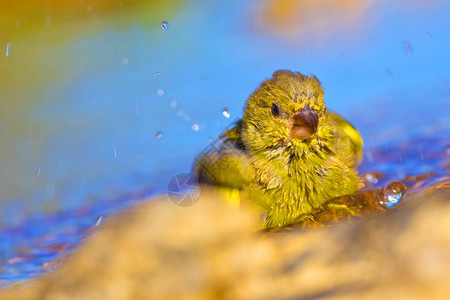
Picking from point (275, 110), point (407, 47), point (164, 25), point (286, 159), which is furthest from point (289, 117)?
point (164, 25)

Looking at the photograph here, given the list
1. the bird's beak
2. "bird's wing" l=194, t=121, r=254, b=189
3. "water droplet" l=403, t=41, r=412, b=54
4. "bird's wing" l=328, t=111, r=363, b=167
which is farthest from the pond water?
"bird's wing" l=194, t=121, r=254, b=189

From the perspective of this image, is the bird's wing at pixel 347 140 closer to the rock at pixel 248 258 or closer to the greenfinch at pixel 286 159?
the greenfinch at pixel 286 159

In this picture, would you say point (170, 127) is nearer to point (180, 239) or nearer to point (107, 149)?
point (107, 149)

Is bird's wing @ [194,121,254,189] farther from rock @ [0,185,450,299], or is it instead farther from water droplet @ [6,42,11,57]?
water droplet @ [6,42,11,57]

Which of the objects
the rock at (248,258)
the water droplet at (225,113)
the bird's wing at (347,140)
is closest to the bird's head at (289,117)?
the bird's wing at (347,140)

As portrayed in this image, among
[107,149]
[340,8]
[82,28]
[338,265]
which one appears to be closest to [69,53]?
[82,28]

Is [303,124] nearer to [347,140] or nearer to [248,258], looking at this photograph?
[347,140]
